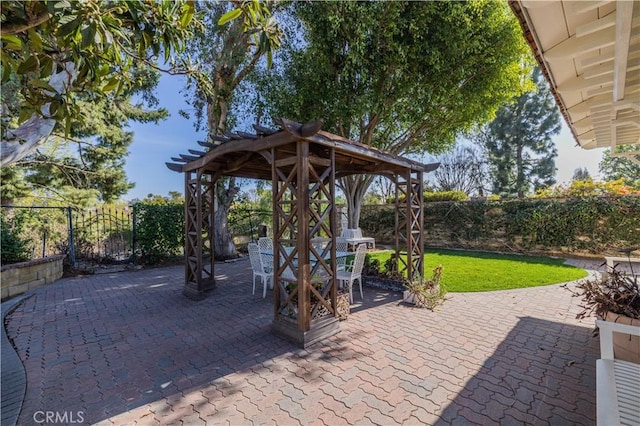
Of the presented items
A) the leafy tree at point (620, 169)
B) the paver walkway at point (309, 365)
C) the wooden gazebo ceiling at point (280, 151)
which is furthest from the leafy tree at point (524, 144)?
the paver walkway at point (309, 365)

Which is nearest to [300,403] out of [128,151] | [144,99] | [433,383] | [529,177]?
[433,383]

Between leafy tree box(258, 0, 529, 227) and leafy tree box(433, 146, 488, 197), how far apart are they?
13061 mm

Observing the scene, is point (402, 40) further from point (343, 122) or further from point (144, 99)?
point (144, 99)

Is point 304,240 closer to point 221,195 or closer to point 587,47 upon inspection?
point 587,47

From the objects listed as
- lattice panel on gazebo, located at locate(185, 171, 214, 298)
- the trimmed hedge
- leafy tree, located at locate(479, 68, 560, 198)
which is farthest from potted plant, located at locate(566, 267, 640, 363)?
leafy tree, located at locate(479, 68, 560, 198)

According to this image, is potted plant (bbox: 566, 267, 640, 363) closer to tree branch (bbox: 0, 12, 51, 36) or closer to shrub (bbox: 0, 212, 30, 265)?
tree branch (bbox: 0, 12, 51, 36)

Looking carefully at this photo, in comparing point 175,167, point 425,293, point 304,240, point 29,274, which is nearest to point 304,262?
point 304,240

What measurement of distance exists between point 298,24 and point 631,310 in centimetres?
959

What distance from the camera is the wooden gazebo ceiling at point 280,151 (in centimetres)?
380

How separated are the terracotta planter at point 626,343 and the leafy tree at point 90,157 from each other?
12324 mm

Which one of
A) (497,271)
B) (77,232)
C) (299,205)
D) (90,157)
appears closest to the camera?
(299,205)

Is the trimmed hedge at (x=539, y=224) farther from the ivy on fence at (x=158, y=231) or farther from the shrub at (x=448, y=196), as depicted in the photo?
the ivy on fence at (x=158, y=231)

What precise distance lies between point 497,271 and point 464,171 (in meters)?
16.5

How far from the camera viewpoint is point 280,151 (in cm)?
446
